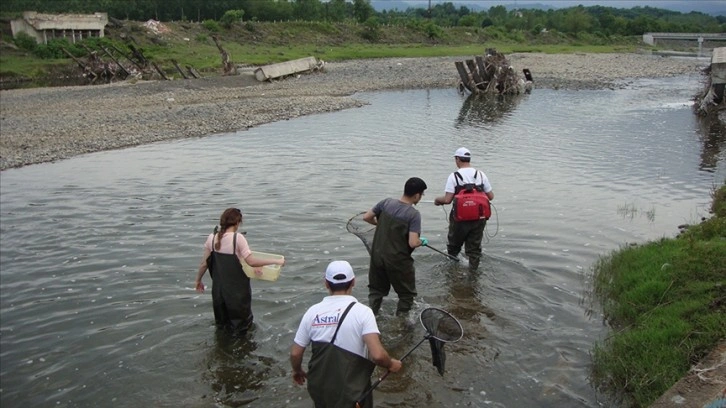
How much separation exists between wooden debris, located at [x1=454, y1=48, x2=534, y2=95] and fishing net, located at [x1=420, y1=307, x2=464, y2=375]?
3848 cm

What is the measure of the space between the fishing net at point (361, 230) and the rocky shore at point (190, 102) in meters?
16.2

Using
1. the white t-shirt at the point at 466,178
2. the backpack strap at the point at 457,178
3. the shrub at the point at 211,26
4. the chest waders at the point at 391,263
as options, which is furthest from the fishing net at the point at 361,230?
the shrub at the point at 211,26

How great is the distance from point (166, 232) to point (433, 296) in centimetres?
712

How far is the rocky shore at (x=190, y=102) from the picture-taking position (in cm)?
2562

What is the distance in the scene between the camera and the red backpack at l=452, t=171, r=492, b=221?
34.4 ft

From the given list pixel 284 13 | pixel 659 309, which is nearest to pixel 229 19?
pixel 284 13

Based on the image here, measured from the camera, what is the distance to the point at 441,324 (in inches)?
255

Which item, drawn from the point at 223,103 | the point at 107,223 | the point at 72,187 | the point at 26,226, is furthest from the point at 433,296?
the point at 223,103

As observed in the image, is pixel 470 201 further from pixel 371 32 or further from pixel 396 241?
pixel 371 32

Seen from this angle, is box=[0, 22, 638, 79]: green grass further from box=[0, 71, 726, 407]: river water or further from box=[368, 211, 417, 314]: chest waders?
box=[368, 211, 417, 314]: chest waders

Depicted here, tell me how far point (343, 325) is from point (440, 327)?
4.50 feet

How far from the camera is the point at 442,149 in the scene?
961 inches

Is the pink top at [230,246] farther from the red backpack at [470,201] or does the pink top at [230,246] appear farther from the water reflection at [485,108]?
Result: the water reflection at [485,108]

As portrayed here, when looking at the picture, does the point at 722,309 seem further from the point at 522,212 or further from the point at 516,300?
the point at 522,212
